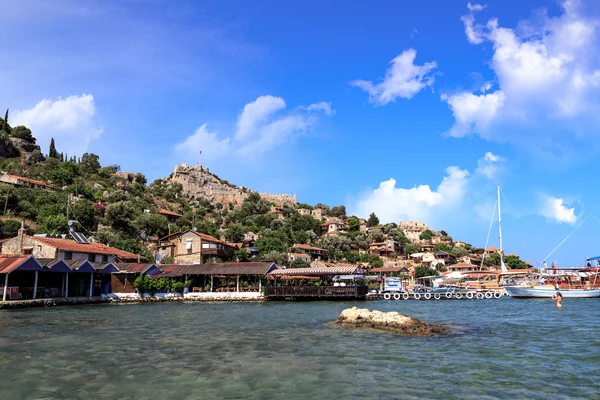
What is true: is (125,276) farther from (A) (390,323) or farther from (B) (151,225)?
(A) (390,323)

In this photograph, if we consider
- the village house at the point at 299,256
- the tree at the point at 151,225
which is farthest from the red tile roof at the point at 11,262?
the village house at the point at 299,256

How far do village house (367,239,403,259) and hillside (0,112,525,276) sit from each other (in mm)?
252

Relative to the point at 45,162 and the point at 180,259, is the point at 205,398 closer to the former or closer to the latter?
the point at 180,259

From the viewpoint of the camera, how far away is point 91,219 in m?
75.6

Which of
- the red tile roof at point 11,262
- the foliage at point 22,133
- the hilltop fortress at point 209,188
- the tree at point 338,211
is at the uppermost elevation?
the foliage at point 22,133

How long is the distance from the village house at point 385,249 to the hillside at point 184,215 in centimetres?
25

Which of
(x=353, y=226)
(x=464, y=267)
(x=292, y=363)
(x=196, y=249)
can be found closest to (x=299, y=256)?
(x=196, y=249)

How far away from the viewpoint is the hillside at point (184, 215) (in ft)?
235

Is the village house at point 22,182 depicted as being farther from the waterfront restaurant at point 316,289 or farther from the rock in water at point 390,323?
the rock in water at point 390,323

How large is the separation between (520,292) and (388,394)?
49.7 metres

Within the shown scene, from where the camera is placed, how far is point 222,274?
51.4 metres

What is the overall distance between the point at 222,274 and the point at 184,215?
5466 cm

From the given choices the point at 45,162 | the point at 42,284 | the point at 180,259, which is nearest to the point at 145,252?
the point at 180,259

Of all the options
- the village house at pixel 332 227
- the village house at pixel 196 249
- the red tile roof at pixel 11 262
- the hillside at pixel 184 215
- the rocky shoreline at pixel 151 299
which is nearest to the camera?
the red tile roof at pixel 11 262
